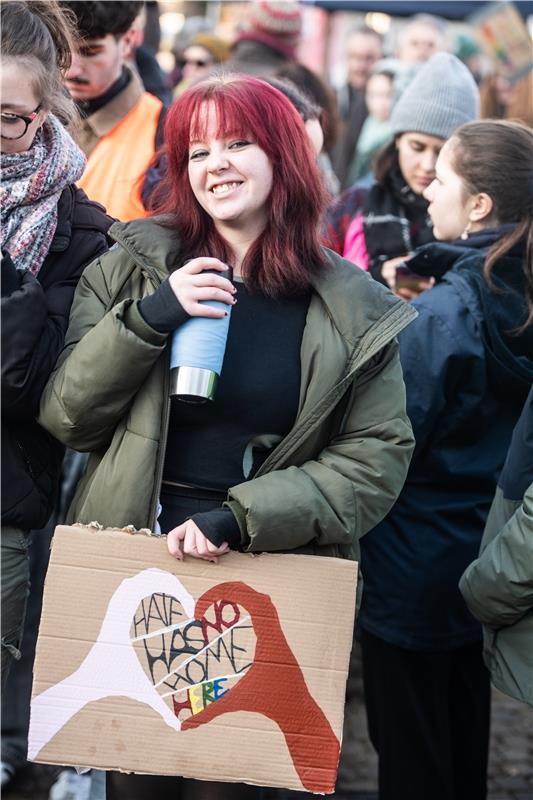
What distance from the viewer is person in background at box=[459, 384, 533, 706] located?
2.71 meters

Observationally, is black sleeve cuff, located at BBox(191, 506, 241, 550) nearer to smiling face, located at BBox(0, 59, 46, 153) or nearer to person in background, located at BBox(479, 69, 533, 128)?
smiling face, located at BBox(0, 59, 46, 153)

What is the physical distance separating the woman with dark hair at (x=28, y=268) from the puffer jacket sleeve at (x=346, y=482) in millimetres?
528

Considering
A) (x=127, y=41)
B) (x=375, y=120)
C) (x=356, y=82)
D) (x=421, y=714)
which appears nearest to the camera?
(x=421, y=714)

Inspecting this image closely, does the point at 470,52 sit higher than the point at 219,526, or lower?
higher

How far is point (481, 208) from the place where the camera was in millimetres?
3465

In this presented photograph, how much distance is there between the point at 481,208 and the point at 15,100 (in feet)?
5.11

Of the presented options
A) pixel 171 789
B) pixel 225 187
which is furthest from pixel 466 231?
pixel 171 789

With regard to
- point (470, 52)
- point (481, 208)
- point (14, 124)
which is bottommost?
point (14, 124)

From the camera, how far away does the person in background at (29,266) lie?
99.3 inches

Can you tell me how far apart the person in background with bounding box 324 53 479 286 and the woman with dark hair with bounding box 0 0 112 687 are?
1.69 metres

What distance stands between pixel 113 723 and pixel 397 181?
105 inches

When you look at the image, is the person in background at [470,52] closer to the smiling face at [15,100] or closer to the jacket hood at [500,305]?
the jacket hood at [500,305]

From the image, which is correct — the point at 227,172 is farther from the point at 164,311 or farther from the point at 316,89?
the point at 316,89

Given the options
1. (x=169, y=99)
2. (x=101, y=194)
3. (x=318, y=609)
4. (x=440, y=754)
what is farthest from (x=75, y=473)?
(x=318, y=609)
